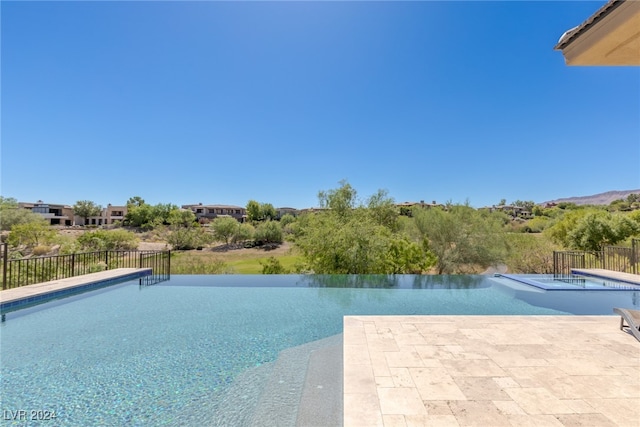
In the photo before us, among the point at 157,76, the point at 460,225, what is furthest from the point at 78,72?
the point at 460,225

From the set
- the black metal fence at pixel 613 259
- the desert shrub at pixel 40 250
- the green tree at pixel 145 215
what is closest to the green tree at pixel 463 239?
the black metal fence at pixel 613 259

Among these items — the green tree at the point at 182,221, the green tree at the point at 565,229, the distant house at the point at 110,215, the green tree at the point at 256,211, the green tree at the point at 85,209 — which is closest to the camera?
the green tree at the point at 565,229

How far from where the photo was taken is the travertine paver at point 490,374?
6.63 ft

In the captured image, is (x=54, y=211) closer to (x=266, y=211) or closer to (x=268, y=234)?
(x=266, y=211)

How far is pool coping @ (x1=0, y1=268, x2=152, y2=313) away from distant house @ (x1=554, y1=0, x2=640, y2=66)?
8504mm

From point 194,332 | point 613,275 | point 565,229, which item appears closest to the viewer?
point 194,332

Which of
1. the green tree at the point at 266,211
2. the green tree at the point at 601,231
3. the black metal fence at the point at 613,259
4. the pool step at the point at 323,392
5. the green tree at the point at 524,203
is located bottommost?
the pool step at the point at 323,392

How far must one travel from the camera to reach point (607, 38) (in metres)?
1.89

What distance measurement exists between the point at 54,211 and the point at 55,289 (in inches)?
2158

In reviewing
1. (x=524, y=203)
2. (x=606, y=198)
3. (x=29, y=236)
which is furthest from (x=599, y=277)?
(x=606, y=198)

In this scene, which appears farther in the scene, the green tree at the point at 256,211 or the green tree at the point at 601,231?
the green tree at the point at 256,211

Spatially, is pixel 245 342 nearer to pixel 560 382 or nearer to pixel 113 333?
pixel 113 333

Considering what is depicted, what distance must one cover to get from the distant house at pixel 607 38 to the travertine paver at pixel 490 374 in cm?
261

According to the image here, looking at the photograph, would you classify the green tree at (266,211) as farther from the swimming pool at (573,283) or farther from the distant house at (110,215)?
the swimming pool at (573,283)
